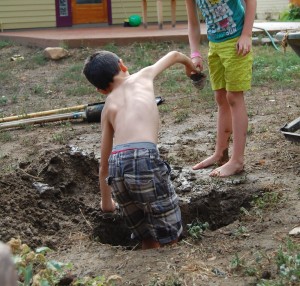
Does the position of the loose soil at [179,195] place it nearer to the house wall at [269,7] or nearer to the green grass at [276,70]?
the green grass at [276,70]

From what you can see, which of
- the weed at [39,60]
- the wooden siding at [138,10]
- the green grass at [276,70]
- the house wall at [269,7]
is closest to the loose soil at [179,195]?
the green grass at [276,70]

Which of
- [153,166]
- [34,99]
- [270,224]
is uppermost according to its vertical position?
[153,166]

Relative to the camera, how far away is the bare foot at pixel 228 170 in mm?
4570

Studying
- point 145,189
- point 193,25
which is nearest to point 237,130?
point 193,25

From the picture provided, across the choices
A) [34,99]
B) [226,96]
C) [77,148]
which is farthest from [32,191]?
[34,99]

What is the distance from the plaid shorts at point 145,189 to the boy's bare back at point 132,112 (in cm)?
7

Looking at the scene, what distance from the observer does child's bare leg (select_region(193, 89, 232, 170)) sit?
15.9 ft

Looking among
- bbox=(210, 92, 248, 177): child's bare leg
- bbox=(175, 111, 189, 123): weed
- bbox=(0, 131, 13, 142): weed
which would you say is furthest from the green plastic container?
bbox=(210, 92, 248, 177): child's bare leg

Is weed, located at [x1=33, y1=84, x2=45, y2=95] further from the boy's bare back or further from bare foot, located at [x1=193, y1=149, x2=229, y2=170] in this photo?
the boy's bare back

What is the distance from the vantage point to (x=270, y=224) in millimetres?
3551

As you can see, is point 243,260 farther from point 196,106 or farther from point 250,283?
point 196,106

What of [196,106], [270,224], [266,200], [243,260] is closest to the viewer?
[243,260]

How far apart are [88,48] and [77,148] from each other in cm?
632

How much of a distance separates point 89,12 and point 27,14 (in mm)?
1563
